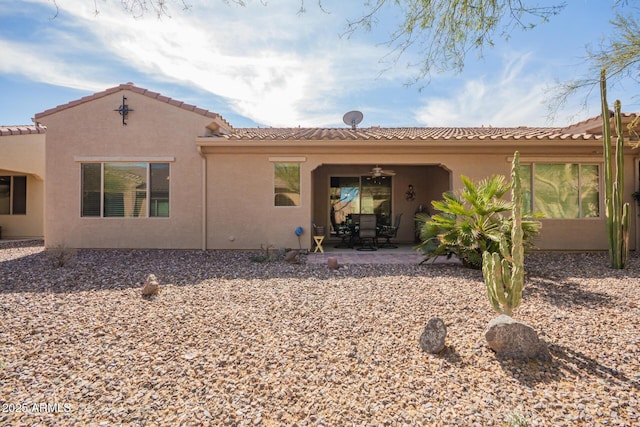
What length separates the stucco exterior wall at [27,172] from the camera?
38.7ft

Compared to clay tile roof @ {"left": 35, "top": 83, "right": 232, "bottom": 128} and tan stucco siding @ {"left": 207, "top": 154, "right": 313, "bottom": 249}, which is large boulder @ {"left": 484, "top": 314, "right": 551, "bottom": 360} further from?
clay tile roof @ {"left": 35, "top": 83, "right": 232, "bottom": 128}

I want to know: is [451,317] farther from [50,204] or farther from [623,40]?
[50,204]

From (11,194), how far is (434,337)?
16712mm

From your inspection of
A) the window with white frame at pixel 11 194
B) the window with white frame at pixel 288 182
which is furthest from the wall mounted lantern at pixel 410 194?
the window with white frame at pixel 11 194

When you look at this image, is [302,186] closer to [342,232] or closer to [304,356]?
[342,232]

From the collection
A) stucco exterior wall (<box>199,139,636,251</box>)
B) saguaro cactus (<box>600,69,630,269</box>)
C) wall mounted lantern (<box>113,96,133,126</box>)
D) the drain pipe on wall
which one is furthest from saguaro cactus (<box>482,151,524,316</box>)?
wall mounted lantern (<box>113,96,133,126</box>)

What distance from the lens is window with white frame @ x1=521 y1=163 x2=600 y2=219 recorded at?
356 inches

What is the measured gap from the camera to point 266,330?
364 centimetres

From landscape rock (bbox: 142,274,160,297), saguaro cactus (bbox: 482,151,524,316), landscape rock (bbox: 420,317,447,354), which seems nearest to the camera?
landscape rock (bbox: 420,317,447,354)

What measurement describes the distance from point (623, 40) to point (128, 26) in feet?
26.4

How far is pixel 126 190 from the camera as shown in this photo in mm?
9172

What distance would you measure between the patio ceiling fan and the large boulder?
28.1 feet

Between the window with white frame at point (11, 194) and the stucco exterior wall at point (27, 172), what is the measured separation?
207 mm

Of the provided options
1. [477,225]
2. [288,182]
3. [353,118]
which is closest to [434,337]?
[477,225]
